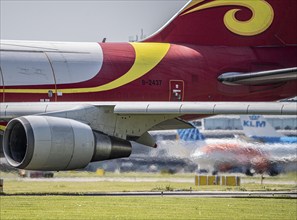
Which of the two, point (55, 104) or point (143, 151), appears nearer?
point (55, 104)

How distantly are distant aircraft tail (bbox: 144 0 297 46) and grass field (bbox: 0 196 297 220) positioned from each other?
282 inches

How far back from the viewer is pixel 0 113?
25.5 m

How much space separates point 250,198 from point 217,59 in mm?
5909

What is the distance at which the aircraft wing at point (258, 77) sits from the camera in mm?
29062

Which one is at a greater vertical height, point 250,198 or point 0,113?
point 0,113

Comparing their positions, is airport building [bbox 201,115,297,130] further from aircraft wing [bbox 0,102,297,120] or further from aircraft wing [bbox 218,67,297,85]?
aircraft wing [bbox 0,102,297,120]

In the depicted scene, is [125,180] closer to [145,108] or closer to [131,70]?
[131,70]

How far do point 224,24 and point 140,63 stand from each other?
3729 millimetres

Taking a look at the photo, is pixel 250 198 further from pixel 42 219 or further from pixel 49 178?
pixel 49 178

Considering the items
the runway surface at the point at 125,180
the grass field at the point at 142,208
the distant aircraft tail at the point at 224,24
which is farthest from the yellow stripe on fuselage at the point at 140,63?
the runway surface at the point at 125,180

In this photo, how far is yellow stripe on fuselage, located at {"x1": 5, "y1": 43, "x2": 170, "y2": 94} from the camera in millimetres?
29266

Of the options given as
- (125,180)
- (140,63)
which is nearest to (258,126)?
(125,180)

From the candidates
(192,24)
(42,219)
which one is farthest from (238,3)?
(42,219)

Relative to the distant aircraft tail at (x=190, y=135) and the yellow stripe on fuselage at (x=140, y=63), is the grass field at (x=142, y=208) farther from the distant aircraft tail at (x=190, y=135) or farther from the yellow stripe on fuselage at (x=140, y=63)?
the distant aircraft tail at (x=190, y=135)
